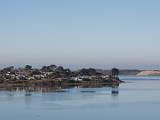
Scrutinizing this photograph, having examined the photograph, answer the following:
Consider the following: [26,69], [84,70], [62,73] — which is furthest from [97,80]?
[26,69]

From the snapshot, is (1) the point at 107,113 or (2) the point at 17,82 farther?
(2) the point at 17,82

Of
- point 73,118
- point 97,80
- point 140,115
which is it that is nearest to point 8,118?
point 73,118

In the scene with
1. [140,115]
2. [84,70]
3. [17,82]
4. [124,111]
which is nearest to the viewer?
[140,115]

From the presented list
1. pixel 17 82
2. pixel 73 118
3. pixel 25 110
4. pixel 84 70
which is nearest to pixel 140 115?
pixel 73 118

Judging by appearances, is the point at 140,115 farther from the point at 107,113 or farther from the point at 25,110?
the point at 25,110

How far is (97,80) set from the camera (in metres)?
74.4

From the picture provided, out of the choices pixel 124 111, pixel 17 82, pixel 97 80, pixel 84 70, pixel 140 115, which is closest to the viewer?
pixel 140 115

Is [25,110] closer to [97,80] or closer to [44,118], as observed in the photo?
[44,118]

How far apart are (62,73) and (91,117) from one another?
57.1 m

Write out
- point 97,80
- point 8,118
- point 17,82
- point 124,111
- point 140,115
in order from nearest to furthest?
point 8,118, point 140,115, point 124,111, point 17,82, point 97,80

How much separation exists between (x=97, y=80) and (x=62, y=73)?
751 cm

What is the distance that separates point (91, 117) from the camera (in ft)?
71.7

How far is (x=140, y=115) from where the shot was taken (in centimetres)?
2292

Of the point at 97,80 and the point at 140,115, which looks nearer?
the point at 140,115
